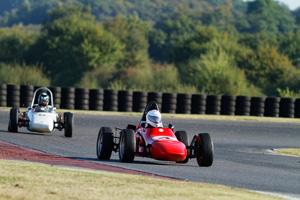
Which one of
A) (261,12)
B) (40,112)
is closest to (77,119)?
(40,112)

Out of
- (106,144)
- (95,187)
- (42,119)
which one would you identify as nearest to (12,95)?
(42,119)

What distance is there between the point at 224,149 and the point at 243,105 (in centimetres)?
1285

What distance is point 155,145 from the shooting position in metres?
11.6

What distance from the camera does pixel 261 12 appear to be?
167 meters

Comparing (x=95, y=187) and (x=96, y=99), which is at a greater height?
(x=96, y=99)

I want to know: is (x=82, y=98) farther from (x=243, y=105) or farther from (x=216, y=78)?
(x=216, y=78)

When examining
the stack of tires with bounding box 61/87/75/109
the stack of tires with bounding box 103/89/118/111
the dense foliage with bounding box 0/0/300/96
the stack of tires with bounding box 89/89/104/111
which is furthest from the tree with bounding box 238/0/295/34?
the stack of tires with bounding box 61/87/75/109

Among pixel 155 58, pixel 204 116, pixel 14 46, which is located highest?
pixel 155 58

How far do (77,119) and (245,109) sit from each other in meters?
8.87

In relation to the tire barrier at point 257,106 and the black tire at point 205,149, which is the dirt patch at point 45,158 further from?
the tire barrier at point 257,106

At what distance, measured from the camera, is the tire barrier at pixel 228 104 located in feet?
98.8

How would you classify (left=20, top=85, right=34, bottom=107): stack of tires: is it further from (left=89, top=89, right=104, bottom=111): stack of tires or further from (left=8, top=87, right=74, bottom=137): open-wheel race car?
(left=8, top=87, right=74, bottom=137): open-wheel race car

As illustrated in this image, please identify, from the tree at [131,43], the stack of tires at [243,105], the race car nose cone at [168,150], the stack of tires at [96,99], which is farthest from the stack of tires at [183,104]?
the tree at [131,43]

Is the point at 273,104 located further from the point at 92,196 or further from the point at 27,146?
the point at 92,196
